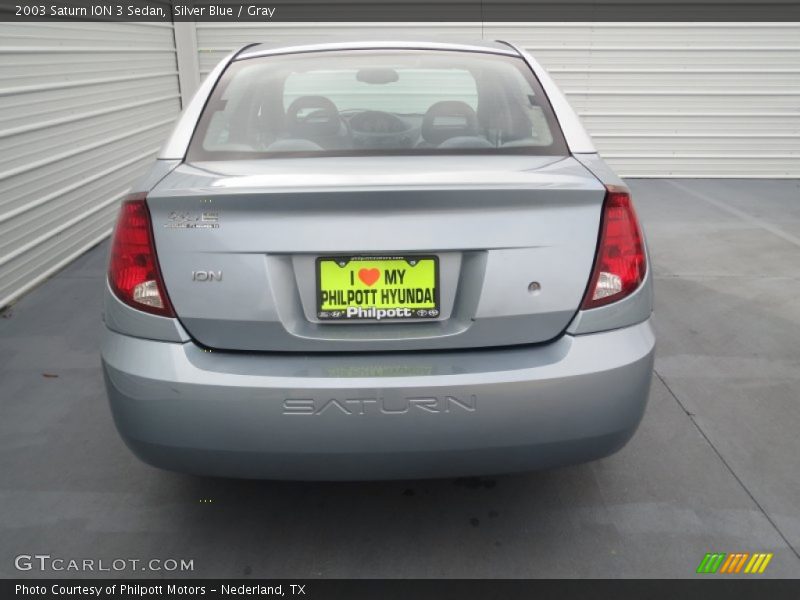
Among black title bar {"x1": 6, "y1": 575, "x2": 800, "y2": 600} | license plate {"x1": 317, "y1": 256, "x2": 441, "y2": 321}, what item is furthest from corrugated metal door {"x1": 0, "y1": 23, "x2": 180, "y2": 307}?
license plate {"x1": 317, "y1": 256, "x2": 441, "y2": 321}

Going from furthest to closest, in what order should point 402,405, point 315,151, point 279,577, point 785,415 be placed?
point 785,415 < point 315,151 < point 279,577 < point 402,405

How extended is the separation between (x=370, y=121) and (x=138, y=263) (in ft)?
5.12

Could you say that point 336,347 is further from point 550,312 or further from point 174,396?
point 550,312

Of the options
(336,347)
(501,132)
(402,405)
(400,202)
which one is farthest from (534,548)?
(501,132)

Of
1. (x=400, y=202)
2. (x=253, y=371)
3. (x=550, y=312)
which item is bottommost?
(x=253, y=371)

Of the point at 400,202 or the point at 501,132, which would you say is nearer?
the point at 400,202

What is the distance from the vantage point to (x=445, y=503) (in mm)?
2541

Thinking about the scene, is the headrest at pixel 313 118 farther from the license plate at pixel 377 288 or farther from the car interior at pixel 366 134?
the license plate at pixel 377 288

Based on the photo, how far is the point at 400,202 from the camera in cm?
193

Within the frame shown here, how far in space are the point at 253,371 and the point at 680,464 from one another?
1.73 m

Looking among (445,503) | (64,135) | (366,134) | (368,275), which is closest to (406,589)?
(445,503)

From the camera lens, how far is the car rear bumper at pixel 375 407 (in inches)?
75.1

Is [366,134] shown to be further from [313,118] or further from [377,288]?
[377,288]

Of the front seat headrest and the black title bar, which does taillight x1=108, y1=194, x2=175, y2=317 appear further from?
the front seat headrest
